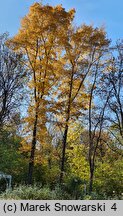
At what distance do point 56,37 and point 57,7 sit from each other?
2.01 meters

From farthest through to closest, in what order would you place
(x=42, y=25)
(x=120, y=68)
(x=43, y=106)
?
1. (x=120, y=68)
2. (x=42, y=25)
3. (x=43, y=106)

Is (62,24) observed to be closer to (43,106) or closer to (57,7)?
(57,7)

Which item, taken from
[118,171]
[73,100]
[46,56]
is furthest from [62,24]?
[118,171]

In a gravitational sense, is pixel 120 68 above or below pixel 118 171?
above

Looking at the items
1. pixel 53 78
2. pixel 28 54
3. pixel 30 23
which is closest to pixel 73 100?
pixel 53 78

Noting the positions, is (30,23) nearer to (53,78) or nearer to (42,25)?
(42,25)

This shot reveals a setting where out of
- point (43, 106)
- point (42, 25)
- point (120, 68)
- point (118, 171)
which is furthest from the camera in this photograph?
point (118, 171)

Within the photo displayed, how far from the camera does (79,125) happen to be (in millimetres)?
30375

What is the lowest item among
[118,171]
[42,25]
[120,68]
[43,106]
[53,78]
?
[118,171]

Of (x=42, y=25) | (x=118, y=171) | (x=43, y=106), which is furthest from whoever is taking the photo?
(x=118, y=171)

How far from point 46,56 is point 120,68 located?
223 inches

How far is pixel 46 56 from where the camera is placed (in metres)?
24.8

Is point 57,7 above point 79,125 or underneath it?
above

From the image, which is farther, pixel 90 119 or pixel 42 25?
pixel 90 119
